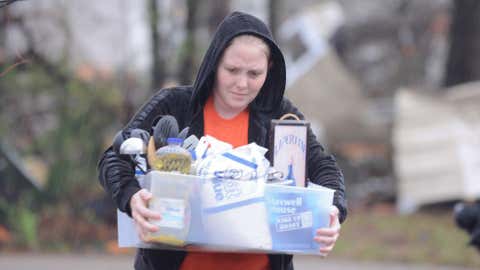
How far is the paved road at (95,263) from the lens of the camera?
7.79m

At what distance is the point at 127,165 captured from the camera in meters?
2.90

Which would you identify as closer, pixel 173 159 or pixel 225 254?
pixel 173 159

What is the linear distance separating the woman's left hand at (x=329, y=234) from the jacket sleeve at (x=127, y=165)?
59 cm

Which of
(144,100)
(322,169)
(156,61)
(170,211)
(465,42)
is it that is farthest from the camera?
(465,42)

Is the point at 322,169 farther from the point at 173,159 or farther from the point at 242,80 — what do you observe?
the point at 173,159

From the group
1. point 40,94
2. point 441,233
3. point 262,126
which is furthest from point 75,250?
point 262,126

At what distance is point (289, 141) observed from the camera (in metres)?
2.94

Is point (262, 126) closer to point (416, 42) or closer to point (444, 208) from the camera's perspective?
point (444, 208)

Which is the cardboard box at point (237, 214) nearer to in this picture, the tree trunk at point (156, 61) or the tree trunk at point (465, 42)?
the tree trunk at point (156, 61)

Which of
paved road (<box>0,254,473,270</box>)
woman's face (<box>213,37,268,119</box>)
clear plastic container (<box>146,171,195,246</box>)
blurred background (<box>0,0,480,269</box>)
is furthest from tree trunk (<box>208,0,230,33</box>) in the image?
clear plastic container (<box>146,171,195,246</box>)

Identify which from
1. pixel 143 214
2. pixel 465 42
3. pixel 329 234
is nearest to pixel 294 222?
pixel 329 234

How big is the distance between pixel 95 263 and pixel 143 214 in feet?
18.4

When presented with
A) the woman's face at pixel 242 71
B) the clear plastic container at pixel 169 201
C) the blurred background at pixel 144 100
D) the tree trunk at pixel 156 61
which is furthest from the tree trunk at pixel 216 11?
the clear plastic container at pixel 169 201

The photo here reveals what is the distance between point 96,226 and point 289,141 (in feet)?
19.5
